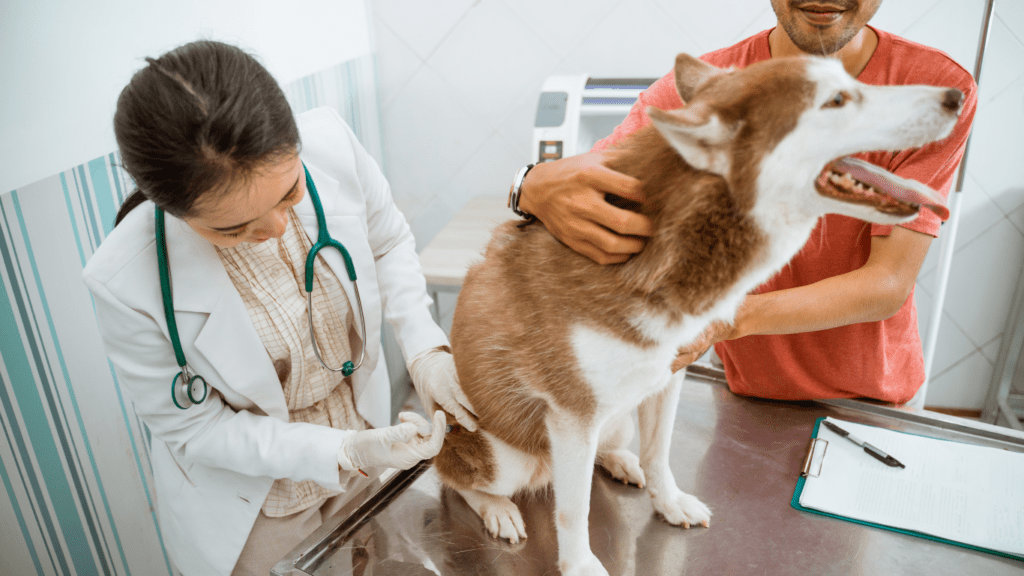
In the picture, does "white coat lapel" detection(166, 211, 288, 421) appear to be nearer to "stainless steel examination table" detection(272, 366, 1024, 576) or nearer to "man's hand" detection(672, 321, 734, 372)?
"stainless steel examination table" detection(272, 366, 1024, 576)

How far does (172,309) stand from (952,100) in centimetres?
109

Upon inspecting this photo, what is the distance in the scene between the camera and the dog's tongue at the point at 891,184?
0.69 metres

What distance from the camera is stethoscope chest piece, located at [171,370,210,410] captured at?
3.22ft

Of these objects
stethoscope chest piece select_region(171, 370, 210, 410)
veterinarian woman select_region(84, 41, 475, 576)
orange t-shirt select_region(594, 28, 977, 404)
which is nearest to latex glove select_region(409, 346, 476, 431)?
veterinarian woman select_region(84, 41, 475, 576)

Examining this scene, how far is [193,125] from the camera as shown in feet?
2.53

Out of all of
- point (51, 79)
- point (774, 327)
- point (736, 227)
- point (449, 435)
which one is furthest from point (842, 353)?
point (51, 79)

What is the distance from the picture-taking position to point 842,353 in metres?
1.20

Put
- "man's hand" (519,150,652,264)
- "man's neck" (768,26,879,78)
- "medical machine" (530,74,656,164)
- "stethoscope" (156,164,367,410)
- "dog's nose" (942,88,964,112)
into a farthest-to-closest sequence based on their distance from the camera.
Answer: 1. "medical machine" (530,74,656,164)
2. "man's neck" (768,26,879,78)
3. "stethoscope" (156,164,367,410)
4. "man's hand" (519,150,652,264)
5. "dog's nose" (942,88,964,112)

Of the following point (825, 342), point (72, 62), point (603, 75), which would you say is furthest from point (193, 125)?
point (603, 75)

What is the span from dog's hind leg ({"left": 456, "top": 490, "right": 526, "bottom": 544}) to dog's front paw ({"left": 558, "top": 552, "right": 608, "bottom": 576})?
106 mm

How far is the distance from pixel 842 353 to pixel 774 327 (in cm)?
28

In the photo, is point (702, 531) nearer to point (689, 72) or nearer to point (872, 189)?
point (872, 189)

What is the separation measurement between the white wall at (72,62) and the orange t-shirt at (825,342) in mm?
1012

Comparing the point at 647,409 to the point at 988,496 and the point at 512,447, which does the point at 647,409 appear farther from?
the point at 988,496
